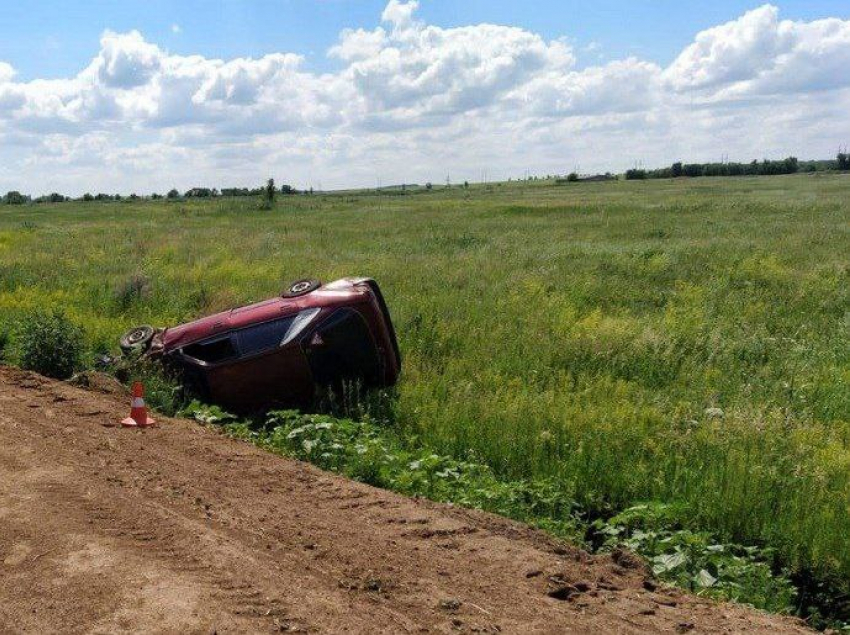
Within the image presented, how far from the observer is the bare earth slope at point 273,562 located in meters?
3.90

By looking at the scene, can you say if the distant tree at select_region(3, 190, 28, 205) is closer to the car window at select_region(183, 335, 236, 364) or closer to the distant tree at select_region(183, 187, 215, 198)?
the distant tree at select_region(183, 187, 215, 198)

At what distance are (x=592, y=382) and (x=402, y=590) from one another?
19.2 feet

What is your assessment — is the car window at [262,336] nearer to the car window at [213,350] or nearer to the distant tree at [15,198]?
the car window at [213,350]

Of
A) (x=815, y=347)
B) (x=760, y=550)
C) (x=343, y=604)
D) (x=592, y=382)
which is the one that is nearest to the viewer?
(x=343, y=604)

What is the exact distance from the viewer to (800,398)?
8789mm

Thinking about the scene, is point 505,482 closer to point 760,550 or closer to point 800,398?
point 760,550

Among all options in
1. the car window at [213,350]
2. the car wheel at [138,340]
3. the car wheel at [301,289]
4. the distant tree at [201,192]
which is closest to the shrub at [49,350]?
the car wheel at [138,340]

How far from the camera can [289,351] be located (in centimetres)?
842

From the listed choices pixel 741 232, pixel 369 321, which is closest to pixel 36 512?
pixel 369 321

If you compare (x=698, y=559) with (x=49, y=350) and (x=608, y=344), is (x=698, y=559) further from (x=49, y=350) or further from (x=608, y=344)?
(x=49, y=350)

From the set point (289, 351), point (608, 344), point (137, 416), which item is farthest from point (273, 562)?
point (608, 344)

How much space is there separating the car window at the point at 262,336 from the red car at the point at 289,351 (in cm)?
1

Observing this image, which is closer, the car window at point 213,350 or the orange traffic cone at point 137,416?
the orange traffic cone at point 137,416

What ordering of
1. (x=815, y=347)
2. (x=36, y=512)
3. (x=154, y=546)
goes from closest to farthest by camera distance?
(x=154, y=546) < (x=36, y=512) < (x=815, y=347)
